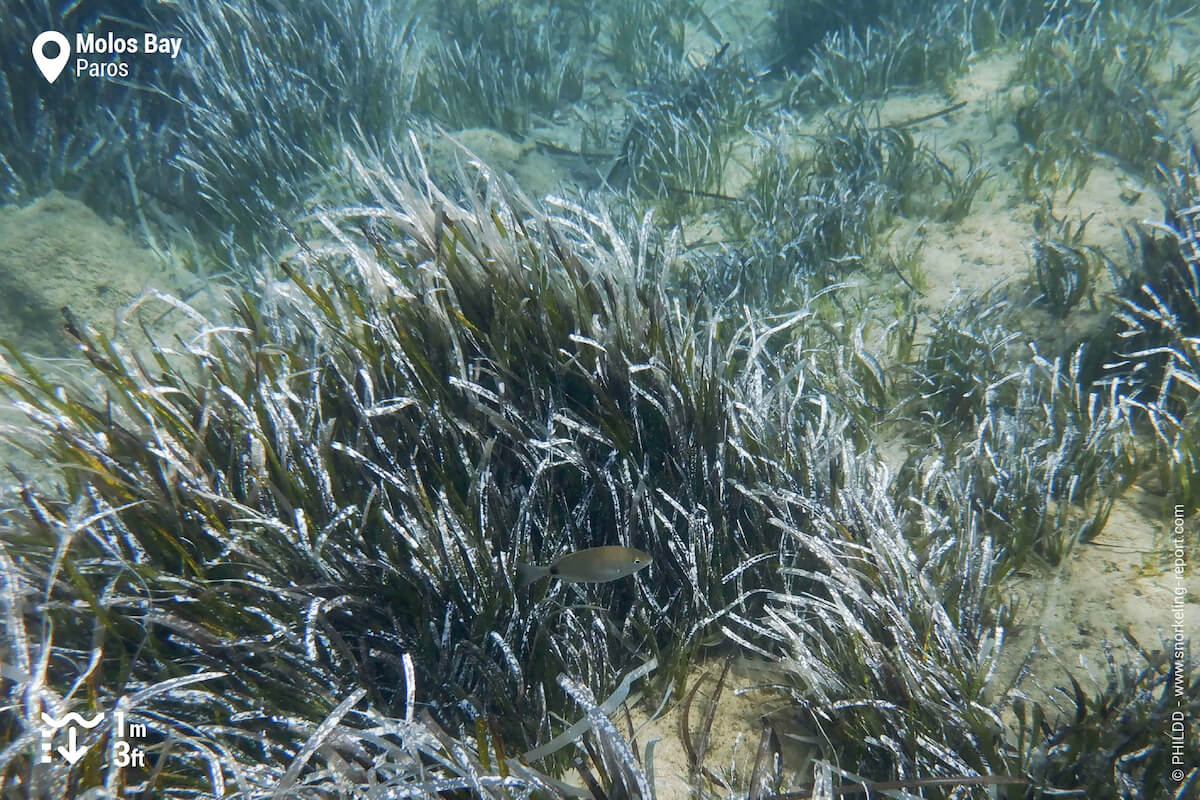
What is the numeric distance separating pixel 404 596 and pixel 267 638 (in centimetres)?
41

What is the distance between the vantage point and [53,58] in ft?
20.5

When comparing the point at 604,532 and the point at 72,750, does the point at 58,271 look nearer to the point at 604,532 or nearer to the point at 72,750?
the point at 72,750

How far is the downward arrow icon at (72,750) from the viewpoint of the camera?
161 cm

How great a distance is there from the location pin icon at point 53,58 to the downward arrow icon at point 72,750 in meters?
6.92

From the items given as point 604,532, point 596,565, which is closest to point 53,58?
point 604,532

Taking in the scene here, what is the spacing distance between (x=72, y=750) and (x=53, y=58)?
7.42 metres

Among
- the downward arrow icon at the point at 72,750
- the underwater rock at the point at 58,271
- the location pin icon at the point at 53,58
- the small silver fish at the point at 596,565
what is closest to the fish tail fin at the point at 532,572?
the small silver fish at the point at 596,565

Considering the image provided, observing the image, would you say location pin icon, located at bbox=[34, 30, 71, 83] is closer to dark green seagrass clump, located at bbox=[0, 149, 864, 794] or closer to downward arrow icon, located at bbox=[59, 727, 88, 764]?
dark green seagrass clump, located at bbox=[0, 149, 864, 794]

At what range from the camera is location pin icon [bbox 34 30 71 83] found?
19.7ft

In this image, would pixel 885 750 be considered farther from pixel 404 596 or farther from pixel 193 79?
pixel 193 79

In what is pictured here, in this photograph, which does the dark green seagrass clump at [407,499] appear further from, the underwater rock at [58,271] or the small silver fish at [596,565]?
the underwater rock at [58,271]

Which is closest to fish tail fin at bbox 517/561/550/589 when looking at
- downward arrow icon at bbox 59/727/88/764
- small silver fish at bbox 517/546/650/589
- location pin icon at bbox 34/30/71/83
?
small silver fish at bbox 517/546/650/589

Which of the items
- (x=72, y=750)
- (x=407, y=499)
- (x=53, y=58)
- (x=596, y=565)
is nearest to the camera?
(x=72, y=750)

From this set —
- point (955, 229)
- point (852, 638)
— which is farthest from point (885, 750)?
point (955, 229)
